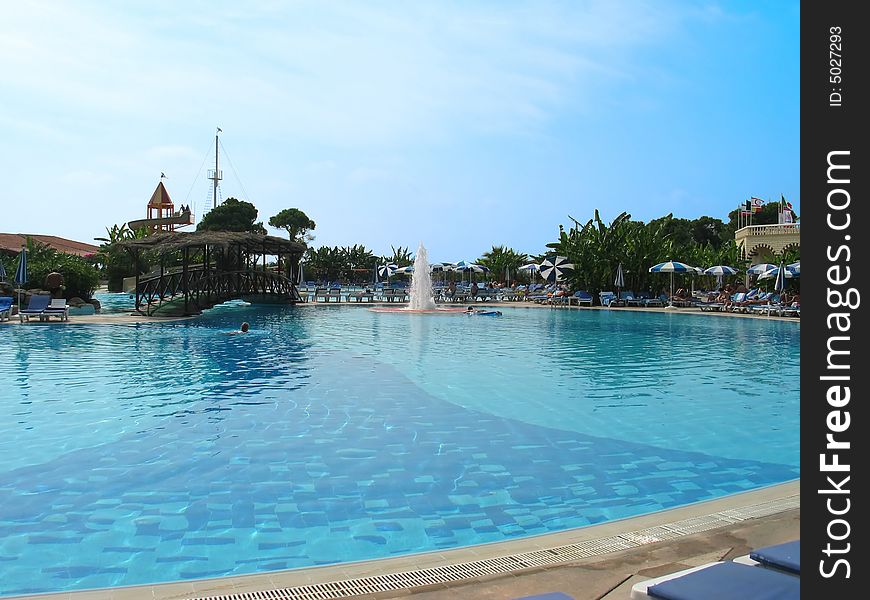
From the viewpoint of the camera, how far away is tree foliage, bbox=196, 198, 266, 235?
7031 cm

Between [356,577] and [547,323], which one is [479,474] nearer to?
[356,577]

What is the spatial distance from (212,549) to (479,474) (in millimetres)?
2527

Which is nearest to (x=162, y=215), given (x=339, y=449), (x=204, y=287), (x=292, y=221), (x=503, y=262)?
(x=292, y=221)

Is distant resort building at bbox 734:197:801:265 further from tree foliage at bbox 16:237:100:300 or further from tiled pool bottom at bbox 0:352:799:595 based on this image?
tiled pool bottom at bbox 0:352:799:595

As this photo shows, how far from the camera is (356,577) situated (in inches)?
143

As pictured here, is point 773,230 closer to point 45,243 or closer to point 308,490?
point 308,490

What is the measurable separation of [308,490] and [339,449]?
1.20 m

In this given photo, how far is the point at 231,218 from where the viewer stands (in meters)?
70.6

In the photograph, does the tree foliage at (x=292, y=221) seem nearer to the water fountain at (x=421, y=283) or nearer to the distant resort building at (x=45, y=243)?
the distant resort building at (x=45, y=243)
